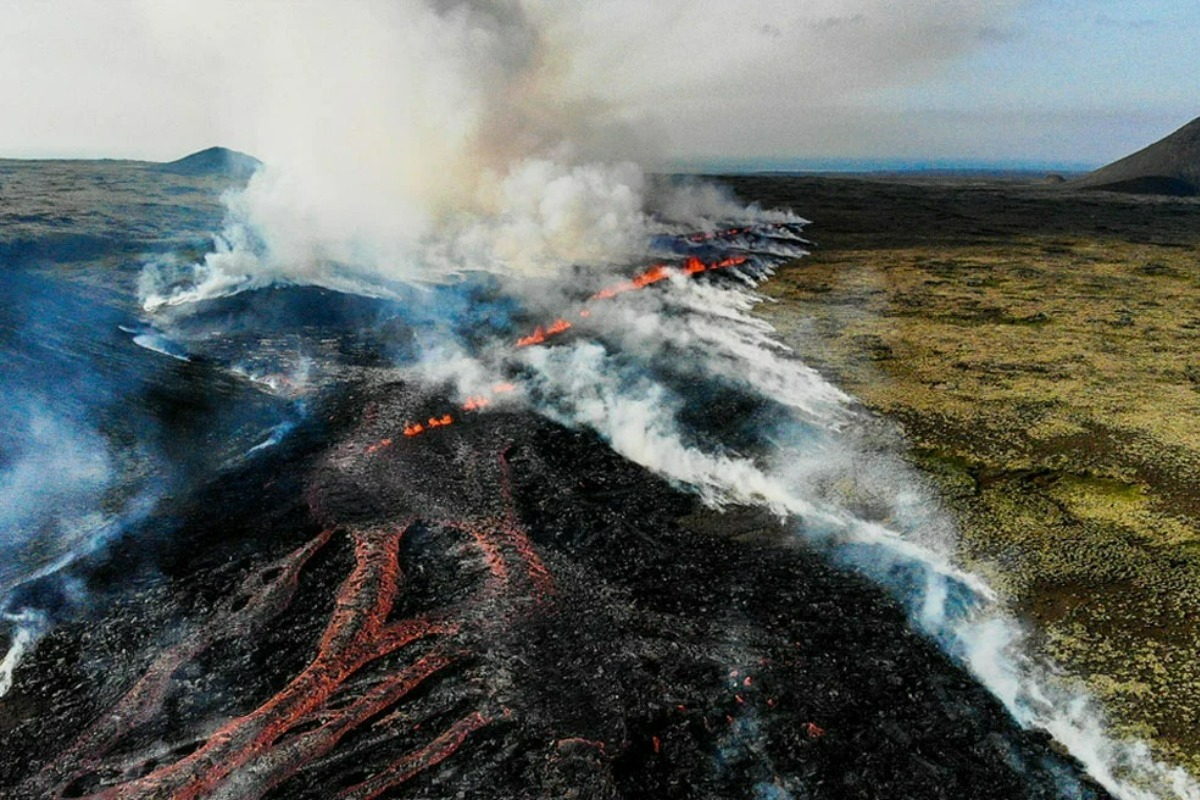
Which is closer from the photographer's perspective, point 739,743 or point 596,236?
point 739,743

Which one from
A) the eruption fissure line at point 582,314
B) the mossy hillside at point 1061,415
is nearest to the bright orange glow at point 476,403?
the eruption fissure line at point 582,314

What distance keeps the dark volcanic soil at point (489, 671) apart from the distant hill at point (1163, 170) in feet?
356

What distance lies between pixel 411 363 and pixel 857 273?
23182mm

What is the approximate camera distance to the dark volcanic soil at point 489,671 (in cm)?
709

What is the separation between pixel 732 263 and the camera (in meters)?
34.6

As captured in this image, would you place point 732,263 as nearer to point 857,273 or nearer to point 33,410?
point 857,273

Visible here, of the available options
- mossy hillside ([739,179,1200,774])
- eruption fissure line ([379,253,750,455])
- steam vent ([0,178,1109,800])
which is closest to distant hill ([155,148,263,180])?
eruption fissure line ([379,253,750,455])

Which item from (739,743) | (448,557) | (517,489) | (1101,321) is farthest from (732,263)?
(739,743)

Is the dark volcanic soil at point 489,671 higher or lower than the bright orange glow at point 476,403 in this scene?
lower

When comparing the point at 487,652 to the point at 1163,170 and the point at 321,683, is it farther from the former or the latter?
the point at 1163,170

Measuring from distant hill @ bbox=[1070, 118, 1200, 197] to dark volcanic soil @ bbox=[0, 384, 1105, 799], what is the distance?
108574 millimetres

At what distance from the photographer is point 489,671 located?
8289 millimetres

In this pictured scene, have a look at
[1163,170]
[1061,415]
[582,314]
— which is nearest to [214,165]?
[582,314]

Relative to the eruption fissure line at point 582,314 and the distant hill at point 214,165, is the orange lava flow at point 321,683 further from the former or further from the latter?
the distant hill at point 214,165
